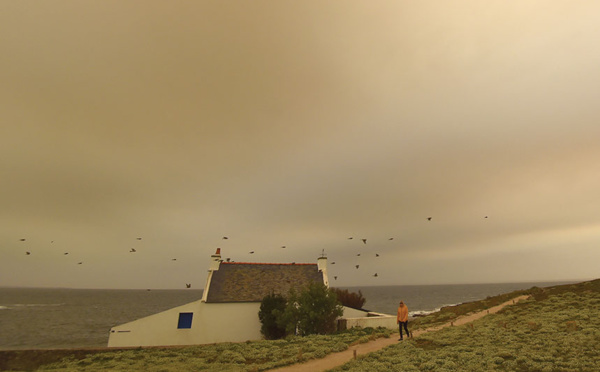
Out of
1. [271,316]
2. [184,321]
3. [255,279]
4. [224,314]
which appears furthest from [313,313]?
[184,321]

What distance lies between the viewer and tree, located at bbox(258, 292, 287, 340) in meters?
32.9

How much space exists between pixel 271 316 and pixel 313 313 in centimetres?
581

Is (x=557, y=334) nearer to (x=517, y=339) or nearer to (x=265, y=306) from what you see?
(x=517, y=339)

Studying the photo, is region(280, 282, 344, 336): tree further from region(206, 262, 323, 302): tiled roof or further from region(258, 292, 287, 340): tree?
region(206, 262, 323, 302): tiled roof

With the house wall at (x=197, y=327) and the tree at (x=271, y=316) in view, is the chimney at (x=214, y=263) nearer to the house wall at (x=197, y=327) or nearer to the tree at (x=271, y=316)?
the house wall at (x=197, y=327)

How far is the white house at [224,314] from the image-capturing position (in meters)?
31.7

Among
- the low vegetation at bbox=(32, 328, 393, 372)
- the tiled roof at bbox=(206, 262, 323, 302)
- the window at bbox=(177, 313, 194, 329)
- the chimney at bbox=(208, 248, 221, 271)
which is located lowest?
the low vegetation at bbox=(32, 328, 393, 372)

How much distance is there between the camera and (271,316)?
32969mm

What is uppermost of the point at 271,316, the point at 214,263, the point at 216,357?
the point at 214,263

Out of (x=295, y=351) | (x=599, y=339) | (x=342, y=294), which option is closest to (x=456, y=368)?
(x=599, y=339)

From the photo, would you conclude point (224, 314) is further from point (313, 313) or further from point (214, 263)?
point (313, 313)

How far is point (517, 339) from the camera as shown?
1870 centimetres

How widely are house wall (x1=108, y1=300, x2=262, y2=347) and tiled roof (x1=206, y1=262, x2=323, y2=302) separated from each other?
45.7 inches

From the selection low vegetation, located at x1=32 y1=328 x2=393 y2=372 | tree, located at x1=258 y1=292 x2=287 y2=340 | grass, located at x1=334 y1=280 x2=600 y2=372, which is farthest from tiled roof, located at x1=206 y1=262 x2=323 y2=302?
grass, located at x1=334 y1=280 x2=600 y2=372
